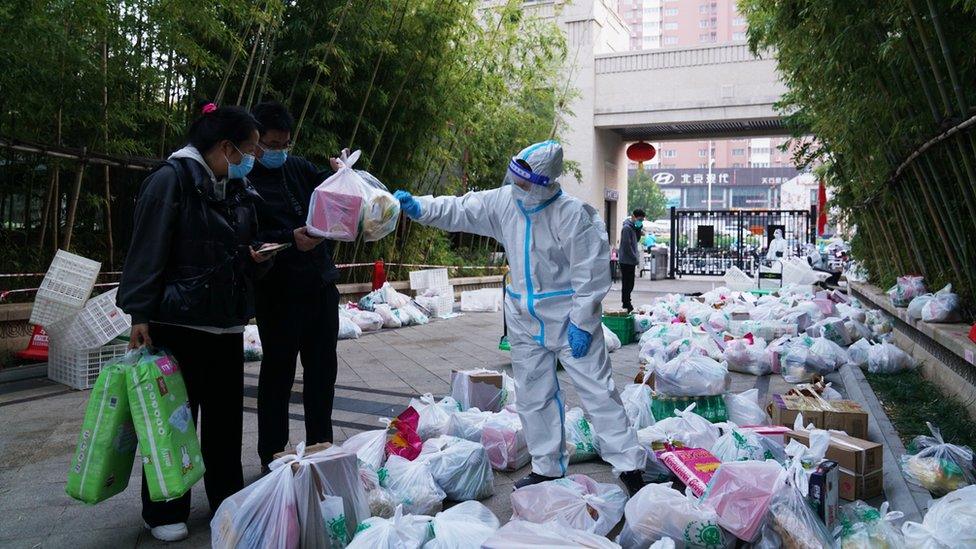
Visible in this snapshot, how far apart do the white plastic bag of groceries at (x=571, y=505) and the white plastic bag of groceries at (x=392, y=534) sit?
449 millimetres

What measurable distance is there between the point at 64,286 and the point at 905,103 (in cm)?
595

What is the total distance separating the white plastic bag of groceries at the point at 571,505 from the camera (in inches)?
103

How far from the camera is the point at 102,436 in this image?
249cm

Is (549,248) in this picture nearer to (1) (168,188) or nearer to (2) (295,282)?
(2) (295,282)

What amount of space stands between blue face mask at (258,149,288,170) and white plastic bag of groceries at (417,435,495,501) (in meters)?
1.42

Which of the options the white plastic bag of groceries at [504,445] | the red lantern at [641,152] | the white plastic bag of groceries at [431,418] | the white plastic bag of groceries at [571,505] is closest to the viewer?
the white plastic bag of groceries at [571,505]

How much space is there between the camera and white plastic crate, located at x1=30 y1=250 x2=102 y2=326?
5.20 metres

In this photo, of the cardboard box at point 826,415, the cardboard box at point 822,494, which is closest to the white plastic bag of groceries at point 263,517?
the cardboard box at point 822,494

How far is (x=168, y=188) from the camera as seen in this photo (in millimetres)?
2561

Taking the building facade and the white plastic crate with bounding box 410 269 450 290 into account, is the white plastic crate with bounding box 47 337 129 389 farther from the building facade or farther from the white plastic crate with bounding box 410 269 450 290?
the building facade

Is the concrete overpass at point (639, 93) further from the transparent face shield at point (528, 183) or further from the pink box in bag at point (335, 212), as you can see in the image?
the pink box in bag at point (335, 212)

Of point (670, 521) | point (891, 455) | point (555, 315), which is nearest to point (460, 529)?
point (670, 521)

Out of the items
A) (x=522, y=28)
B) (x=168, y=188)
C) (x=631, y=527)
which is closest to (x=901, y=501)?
(x=631, y=527)

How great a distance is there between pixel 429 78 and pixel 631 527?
8.05m
